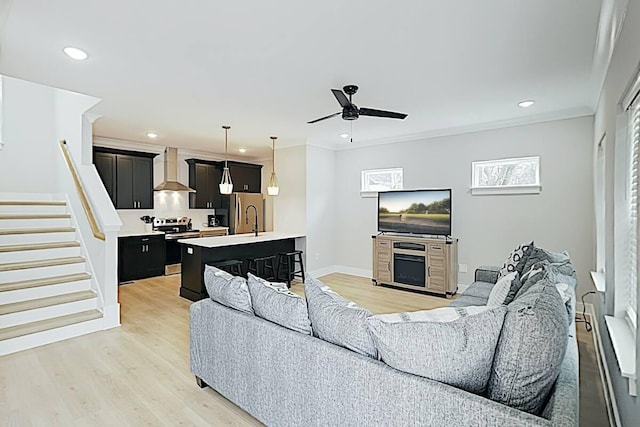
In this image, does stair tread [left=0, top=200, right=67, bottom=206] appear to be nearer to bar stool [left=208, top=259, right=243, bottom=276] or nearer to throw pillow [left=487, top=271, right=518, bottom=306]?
bar stool [left=208, top=259, right=243, bottom=276]

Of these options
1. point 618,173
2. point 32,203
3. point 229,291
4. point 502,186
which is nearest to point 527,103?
point 502,186

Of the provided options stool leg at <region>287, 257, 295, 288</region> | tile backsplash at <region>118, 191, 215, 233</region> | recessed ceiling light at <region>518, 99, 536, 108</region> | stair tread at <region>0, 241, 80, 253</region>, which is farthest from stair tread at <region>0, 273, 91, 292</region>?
recessed ceiling light at <region>518, 99, 536, 108</region>

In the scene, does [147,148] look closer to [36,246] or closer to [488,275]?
[36,246]

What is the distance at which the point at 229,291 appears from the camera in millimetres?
2289

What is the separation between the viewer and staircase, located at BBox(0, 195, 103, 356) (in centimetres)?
343

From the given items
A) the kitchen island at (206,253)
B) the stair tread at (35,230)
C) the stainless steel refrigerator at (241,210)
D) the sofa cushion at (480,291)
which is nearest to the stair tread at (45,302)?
the stair tread at (35,230)

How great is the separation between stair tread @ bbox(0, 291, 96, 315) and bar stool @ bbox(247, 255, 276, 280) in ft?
7.27

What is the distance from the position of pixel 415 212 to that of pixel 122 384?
4.47 meters

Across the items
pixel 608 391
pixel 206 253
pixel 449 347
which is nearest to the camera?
pixel 449 347

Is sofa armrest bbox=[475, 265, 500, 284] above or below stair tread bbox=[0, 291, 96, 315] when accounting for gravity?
above

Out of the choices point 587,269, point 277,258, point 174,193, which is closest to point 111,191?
point 174,193

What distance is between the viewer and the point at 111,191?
20.2 feet

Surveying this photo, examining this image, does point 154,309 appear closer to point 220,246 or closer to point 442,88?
point 220,246

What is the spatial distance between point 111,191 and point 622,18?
22.8 feet
